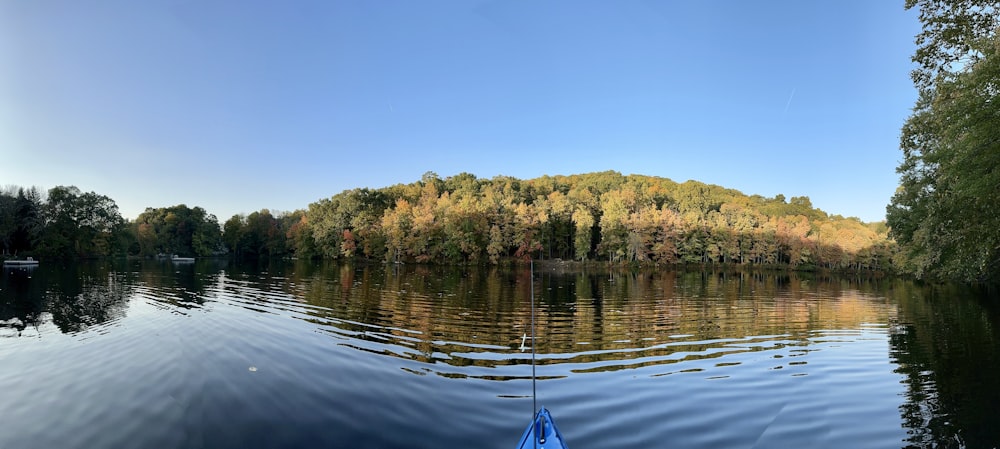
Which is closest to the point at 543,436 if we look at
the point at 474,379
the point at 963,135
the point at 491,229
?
the point at 474,379

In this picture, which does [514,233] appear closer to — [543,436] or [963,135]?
[963,135]

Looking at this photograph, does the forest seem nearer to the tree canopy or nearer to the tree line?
the tree line

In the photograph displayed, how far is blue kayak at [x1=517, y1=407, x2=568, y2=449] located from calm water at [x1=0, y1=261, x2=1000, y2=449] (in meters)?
1.80

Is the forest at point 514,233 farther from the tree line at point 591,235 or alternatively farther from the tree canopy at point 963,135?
the tree canopy at point 963,135

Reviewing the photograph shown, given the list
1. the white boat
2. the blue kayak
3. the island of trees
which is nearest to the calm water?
the blue kayak

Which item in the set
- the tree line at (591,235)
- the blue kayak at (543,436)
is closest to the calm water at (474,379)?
the blue kayak at (543,436)

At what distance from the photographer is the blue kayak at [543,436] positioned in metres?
5.12

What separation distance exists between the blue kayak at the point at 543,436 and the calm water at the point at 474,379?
1802 millimetres

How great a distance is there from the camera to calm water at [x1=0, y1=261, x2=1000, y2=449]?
24.8ft

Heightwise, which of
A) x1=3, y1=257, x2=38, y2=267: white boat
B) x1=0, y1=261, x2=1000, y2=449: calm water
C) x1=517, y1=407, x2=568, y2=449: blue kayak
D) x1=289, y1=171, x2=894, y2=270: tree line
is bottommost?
x1=0, y1=261, x2=1000, y2=449: calm water

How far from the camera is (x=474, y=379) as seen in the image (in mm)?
10398

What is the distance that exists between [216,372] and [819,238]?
109 metres

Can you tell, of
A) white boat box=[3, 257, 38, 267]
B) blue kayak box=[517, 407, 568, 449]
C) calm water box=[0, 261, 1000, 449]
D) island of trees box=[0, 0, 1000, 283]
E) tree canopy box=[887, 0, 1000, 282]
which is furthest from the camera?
island of trees box=[0, 0, 1000, 283]

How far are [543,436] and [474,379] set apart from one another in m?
5.37
